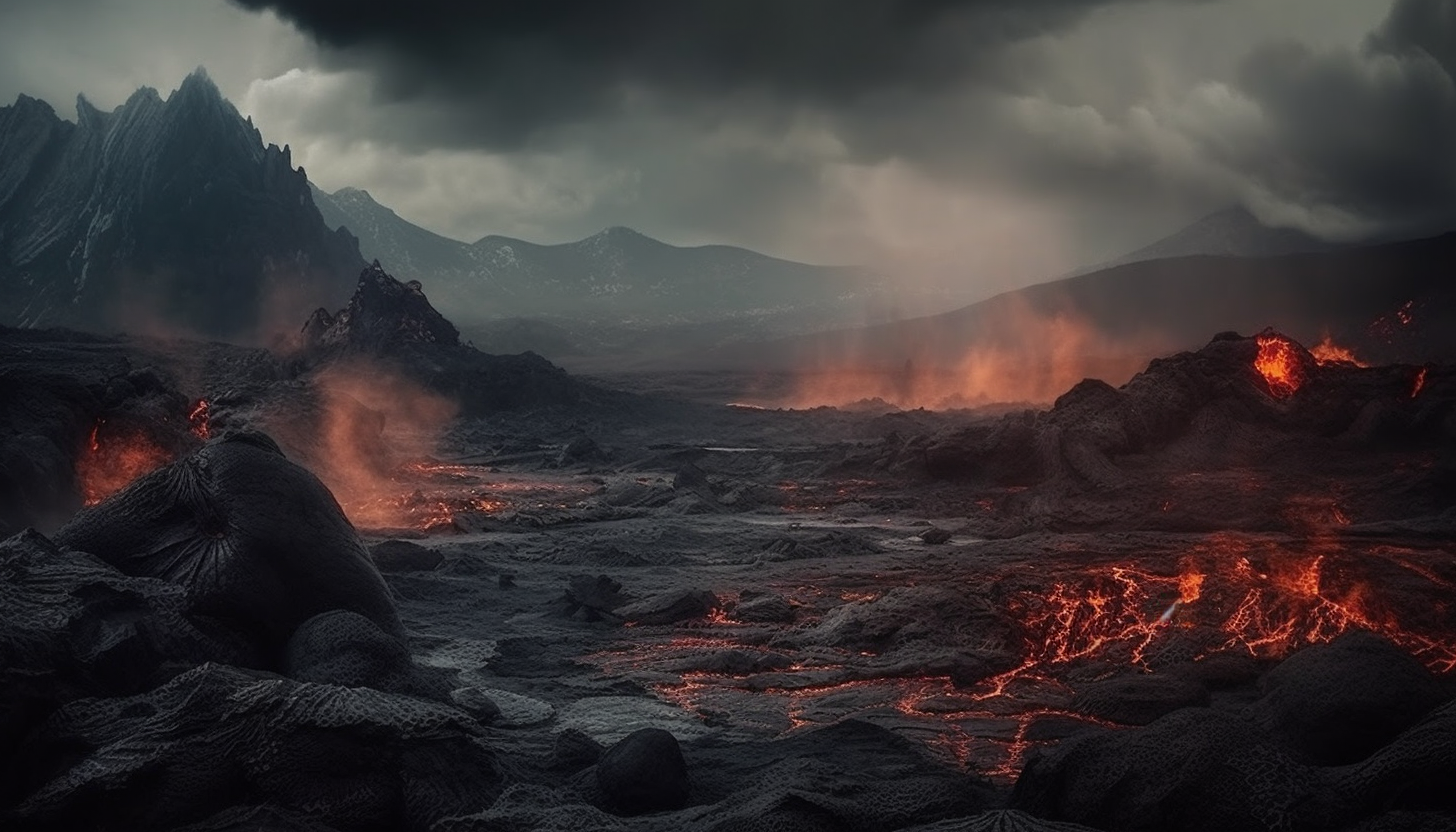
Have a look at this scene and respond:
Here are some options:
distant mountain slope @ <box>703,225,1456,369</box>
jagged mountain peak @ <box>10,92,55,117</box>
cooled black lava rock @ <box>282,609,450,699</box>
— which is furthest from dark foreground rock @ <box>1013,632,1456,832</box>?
jagged mountain peak @ <box>10,92,55,117</box>

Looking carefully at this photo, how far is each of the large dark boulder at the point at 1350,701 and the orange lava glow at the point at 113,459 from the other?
18546mm

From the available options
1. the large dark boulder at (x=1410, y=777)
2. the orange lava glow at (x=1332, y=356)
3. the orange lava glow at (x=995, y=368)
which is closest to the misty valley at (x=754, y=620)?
the large dark boulder at (x=1410, y=777)

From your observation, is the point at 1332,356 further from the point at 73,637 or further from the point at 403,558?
the point at 73,637

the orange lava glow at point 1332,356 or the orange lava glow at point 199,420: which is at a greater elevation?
the orange lava glow at point 1332,356

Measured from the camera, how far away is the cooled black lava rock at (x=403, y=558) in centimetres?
1800

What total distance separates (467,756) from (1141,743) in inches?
167

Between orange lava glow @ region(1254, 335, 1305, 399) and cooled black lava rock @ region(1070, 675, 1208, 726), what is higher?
orange lava glow @ region(1254, 335, 1305, 399)

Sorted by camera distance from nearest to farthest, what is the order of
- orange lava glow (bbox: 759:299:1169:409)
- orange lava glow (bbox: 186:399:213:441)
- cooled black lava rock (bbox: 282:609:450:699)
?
cooled black lava rock (bbox: 282:609:450:699)
orange lava glow (bbox: 186:399:213:441)
orange lava glow (bbox: 759:299:1169:409)

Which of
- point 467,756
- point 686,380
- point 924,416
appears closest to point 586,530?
point 467,756

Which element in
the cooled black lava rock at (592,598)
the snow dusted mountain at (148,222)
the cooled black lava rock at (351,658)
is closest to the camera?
the cooled black lava rock at (351,658)

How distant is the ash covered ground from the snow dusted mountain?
3193 inches

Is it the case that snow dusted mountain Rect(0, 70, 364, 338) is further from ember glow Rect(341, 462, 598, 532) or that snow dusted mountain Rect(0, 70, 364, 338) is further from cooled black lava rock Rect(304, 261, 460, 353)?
ember glow Rect(341, 462, 598, 532)

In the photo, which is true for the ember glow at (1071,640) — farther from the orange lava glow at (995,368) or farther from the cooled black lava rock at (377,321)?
the orange lava glow at (995,368)

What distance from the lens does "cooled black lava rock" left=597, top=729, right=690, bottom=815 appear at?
23.4 feet
